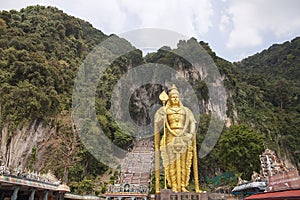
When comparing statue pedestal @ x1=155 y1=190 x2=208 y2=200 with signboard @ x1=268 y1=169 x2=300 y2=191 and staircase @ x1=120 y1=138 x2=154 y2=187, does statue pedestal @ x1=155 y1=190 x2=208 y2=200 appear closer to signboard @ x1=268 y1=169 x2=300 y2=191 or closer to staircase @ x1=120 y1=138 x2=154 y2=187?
signboard @ x1=268 y1=169 x2=300 y2=191

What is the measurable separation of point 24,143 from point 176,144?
37.8 feet

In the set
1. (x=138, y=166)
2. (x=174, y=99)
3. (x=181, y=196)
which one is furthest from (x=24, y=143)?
(x=181, y=196)

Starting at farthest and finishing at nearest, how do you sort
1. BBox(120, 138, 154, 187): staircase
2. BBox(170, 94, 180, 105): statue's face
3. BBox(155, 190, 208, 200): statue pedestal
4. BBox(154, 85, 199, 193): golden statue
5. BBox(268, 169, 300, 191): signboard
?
BBox(120, 138, 154, 187): staircase < BBox(170, 94, 180, 105): statue's face < BBox(154, 85, 199, 193): golden statue < BBox(155, 190, 208, 200): statue pedestal < BBox(268, 169, 300, 191): signboard

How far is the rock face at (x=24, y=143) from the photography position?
47.8 feet

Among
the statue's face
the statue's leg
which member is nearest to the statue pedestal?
the statue's leg

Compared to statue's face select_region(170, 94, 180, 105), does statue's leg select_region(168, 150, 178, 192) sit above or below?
below

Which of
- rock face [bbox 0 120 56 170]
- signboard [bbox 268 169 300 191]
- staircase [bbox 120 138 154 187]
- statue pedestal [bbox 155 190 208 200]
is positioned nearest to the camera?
signboard [bbox 268 169 300 191]

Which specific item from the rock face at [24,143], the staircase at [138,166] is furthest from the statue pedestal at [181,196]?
the rock face at [24,143]

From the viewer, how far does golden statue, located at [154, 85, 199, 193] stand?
661 centimetres

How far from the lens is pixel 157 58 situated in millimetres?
34688

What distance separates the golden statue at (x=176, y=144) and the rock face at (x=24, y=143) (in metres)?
10.4

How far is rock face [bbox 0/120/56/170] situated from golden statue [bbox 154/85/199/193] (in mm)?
10388

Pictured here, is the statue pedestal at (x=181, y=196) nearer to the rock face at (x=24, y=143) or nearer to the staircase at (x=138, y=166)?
the staircase at (x=138, y=166)

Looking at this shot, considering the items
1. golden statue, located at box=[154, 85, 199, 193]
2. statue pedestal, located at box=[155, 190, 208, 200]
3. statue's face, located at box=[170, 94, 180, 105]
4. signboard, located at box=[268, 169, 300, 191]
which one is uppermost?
statue's face, located at box=[170, 94, 180, 105]
